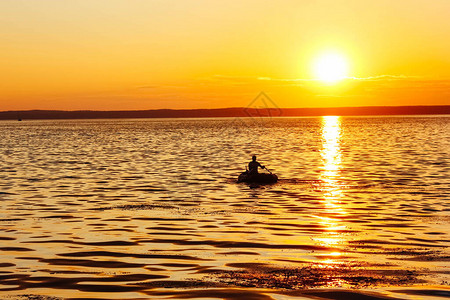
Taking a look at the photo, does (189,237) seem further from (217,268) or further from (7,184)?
(7,184)

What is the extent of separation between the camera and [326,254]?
1786 centimetres

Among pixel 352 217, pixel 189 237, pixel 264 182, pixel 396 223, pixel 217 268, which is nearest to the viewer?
pixel 217 268

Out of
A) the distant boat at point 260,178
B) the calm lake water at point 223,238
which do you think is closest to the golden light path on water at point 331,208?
the calm lake water at point 223,238

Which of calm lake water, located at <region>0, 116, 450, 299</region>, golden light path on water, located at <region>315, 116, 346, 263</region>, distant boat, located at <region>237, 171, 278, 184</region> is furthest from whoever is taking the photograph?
distant boat, located at <region>237, 171, 278, 184</region>

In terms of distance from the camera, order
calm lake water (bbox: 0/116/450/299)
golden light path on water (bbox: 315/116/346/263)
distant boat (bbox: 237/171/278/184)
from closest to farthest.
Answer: calm lake water (bbox: 0/116/450/299), golden light path on water (bbox: 315/116/346/263), distant boat (bbox: 237/171/278/184)

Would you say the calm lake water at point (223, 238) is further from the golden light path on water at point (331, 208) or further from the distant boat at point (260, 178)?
the distant boat at point (260, 178)

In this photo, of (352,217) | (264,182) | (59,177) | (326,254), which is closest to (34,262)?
(326,254)

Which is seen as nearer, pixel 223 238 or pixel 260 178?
pixel 223 238

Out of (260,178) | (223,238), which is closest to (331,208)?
(223,238)

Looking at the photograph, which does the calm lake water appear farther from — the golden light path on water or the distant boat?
the distant boat

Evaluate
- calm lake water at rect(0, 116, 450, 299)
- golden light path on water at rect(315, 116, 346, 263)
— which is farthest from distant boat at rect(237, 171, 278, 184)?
golden light path on water at rect(315, 116, 346, 263)

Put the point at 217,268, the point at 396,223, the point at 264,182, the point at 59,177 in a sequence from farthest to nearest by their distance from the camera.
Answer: the point at 59,177 < the point at 264,182 < the point at 396,223 < the point at 217,268

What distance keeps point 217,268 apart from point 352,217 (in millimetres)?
10072

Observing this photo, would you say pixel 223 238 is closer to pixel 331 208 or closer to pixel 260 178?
pixel 331 208
